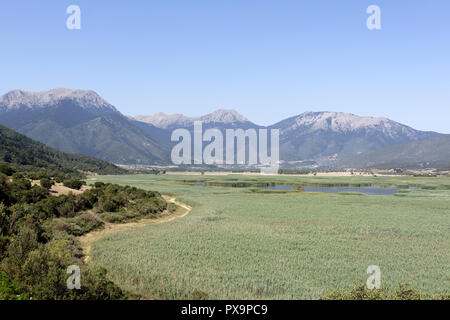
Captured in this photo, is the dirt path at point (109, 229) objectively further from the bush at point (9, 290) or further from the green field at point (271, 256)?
the bush at point (9, 290)

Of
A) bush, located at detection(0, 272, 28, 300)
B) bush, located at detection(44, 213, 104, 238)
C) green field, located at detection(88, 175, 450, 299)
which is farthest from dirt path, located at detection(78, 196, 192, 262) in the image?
bush, located at detection(0, 272, 28, 300)

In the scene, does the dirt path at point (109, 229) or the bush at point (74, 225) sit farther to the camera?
the bush at point (74, 225)

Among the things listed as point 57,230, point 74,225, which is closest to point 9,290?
point 57,230

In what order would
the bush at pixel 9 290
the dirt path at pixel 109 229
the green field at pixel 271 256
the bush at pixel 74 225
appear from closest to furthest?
the bush at pixel 9 290, the green field at pixel 271 256, the dirt path at pixel 109 229, the bush at pixel 74 225

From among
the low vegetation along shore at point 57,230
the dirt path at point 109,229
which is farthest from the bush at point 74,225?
the dirt path at point 109,229

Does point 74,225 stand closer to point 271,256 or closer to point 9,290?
point 9,290

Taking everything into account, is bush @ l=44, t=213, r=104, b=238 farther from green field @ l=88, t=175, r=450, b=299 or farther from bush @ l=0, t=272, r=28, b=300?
bush @ l=0, t=272, r=28, b=300

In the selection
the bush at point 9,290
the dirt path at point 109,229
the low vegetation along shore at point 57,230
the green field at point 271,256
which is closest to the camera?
the bush at point 9,290

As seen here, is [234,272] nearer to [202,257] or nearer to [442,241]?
[202,257]

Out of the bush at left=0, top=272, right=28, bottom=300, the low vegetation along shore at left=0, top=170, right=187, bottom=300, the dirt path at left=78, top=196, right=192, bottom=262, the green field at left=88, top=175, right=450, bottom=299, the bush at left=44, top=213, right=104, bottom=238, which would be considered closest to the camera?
the bush at left=0, top=272, right=28, bottom=300

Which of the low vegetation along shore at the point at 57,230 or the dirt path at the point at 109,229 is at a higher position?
the low vegetation along shore at the point at 57,230

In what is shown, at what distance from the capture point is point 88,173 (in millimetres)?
154000
